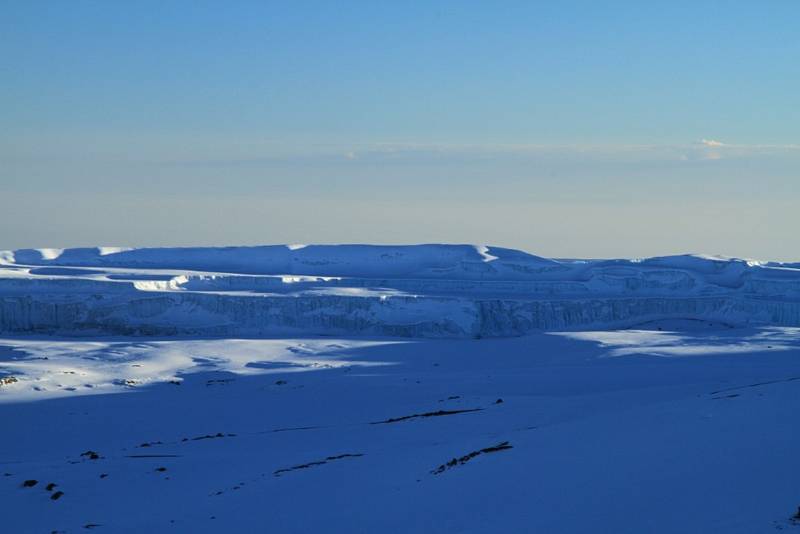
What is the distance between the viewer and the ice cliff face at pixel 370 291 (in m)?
33.2

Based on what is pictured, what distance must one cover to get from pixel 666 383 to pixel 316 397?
271 inches

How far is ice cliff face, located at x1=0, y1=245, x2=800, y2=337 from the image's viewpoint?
33.2 m

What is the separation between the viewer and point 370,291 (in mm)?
37938

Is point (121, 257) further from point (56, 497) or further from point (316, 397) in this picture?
point (56, 497)

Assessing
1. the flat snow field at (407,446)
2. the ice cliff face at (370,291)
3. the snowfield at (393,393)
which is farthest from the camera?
the ice cliff face at (370,291)

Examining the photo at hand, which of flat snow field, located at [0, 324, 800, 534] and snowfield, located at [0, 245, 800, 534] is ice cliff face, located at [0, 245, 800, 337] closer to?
snowfield, located at [0, 245, 800, 534]

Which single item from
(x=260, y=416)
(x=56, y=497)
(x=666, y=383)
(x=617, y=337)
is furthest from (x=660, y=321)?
(x=56, y=497)

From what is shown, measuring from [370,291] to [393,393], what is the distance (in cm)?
1815

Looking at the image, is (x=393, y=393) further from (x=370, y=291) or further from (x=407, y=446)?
(x=370, y=291)

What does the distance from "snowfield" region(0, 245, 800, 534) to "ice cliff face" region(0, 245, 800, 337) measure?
9cm

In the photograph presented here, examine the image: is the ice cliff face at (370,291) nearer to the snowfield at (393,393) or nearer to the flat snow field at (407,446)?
the snowfield at (393,393)

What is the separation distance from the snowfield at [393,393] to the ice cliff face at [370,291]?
0.31 feet

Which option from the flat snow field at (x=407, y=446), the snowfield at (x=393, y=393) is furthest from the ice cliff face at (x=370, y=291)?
the flat snow field at (x=407, y=446)

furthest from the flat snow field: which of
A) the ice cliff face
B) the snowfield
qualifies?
the ice cliff face
